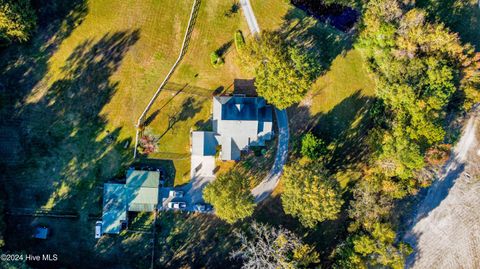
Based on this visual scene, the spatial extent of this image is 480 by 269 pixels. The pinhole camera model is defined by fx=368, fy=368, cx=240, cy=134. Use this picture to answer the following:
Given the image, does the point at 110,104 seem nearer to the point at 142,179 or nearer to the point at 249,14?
the point at 142,179

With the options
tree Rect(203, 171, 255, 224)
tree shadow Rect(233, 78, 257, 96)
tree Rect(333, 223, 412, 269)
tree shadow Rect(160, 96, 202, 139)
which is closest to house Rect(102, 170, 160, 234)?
tree shadow Rect(160, 96, 202, 139)

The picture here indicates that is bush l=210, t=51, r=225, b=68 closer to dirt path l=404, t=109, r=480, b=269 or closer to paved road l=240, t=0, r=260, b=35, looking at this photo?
paved road l=240, t=0, r=260, b=35

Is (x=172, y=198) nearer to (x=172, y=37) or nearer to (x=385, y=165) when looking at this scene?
(x=172, y=37)

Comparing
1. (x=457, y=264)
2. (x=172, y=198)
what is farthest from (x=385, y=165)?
(x=172, y=198)

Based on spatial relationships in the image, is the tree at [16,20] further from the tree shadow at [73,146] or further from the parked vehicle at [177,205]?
the parked vehicle at [177,205]

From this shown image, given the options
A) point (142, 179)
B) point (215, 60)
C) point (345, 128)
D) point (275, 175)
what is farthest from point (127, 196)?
point (345, 128)

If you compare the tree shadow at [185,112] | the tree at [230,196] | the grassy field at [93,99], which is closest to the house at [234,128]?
the grassy field at [93,99]
